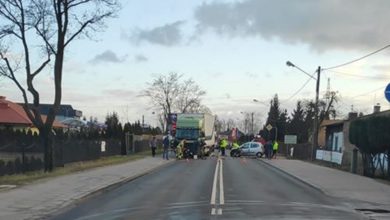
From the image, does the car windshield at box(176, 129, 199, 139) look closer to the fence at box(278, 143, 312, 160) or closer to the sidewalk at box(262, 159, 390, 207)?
the fence at box(278, 143, 312, 160)

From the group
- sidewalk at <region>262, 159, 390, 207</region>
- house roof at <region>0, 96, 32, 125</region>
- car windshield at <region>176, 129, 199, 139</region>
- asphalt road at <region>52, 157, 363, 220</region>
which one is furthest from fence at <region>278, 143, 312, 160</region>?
asphalt road at <region>52, 157, 363, 220</region>

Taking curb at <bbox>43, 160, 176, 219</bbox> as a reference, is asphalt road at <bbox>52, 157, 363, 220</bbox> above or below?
above

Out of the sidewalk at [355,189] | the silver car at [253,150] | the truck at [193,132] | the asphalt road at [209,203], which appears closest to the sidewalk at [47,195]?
the asphalt road at [209,203]

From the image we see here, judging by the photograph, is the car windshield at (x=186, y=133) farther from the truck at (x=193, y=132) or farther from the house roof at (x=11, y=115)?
the house roof at (x=11, y=115)

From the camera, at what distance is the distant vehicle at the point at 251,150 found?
60969 millimetres

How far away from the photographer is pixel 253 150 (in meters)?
61.3

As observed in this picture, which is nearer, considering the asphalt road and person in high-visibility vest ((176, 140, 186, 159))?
the asphalt road

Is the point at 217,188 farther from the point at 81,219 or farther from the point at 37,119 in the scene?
the point at 37,119

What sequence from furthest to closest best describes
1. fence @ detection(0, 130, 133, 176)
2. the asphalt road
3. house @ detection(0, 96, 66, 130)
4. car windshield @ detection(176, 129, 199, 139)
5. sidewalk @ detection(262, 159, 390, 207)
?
house @ detection(0, 96, 66, 130), car windshield @ detection(176, 129, 199, 139), fence @ detection(0, 130, 133, 176), sidewalk @ detection(262, 159, 390, 207), the asphalt road

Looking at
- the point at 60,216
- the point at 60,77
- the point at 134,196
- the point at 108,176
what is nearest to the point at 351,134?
the point at 108,176

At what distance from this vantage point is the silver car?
60938mm

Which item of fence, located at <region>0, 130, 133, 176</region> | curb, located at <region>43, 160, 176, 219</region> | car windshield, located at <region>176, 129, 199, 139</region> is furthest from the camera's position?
car windshield, located at <region>176, 129, 199, 139</region>

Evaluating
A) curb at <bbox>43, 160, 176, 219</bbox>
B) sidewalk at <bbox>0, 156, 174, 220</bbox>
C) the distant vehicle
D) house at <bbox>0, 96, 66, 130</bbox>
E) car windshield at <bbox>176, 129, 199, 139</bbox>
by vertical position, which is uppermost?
house at <bbox>0, 96, 66, 130</bbox>

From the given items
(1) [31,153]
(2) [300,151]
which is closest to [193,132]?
(2) [300,151]
